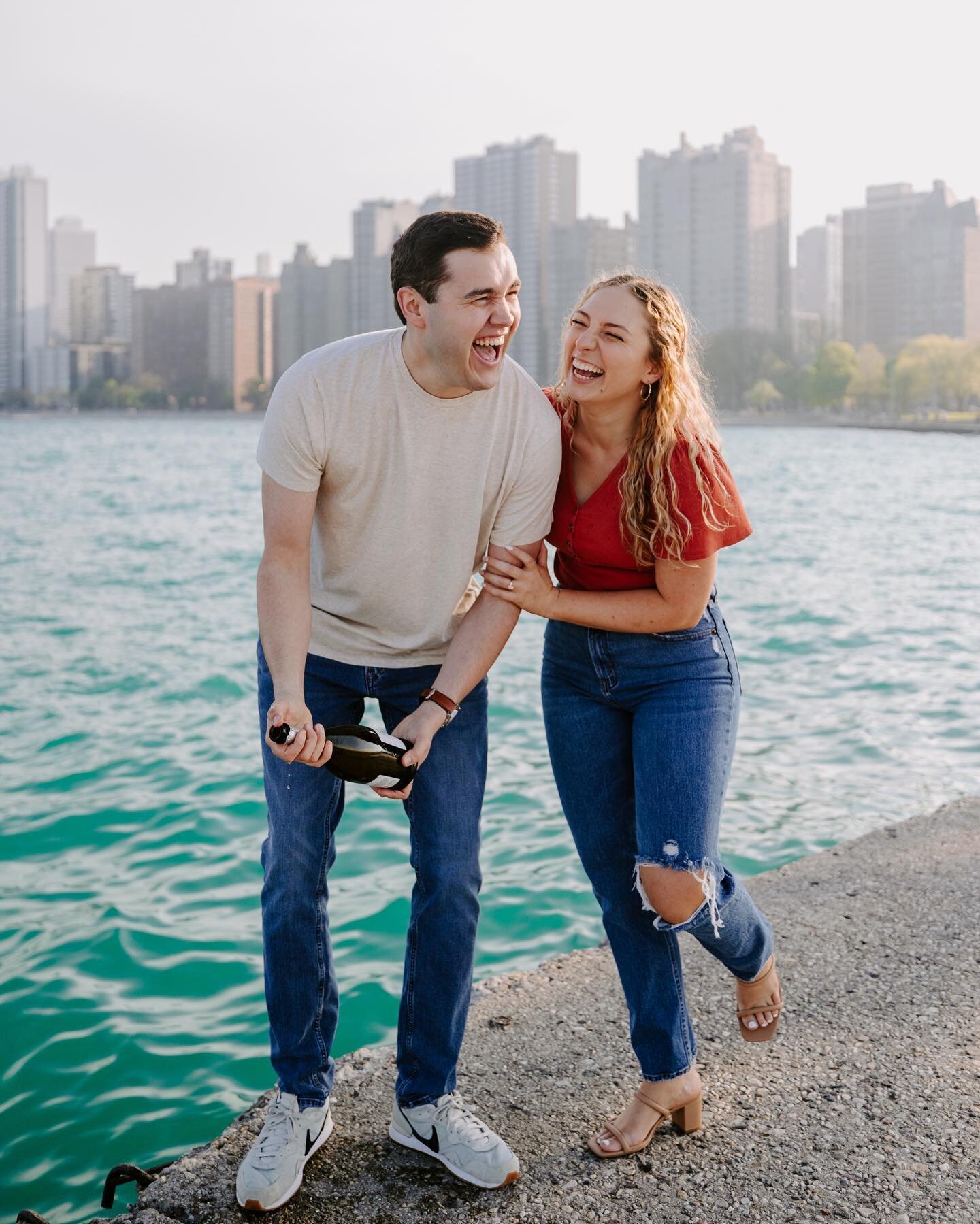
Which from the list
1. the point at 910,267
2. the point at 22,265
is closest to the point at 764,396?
the point at 910,267

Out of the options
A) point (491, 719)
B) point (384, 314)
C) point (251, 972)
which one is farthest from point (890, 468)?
point (384, 314)

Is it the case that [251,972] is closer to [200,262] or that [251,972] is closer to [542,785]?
[542,785]

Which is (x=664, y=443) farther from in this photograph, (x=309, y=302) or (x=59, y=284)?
(x=59, y=284)

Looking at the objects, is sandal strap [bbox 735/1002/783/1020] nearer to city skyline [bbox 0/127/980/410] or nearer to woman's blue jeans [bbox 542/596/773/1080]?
woman's blue jeans [bbox 542/596/773/1080]

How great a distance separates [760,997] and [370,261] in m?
123

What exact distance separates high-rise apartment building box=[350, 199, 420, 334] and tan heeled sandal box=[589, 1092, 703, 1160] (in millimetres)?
112136

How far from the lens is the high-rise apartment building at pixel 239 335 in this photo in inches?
5025

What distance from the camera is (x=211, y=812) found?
7578mm

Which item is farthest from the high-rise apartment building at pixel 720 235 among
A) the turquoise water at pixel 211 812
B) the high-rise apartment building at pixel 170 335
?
the turquoise water at pixel 211 812

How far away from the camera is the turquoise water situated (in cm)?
459

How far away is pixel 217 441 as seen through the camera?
254 ft

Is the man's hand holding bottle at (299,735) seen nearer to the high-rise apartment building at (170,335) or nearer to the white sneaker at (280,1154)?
Result: the white sneaker at (280,1154)

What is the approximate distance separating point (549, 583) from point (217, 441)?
77158 millimetres

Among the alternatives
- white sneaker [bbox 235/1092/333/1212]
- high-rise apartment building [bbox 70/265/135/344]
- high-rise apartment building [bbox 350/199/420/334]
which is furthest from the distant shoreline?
white sneaker [bbox 235/1092/333/1212]
